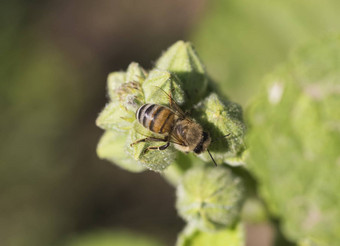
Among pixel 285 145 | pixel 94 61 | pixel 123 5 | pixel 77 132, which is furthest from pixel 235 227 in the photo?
pixel 123 5

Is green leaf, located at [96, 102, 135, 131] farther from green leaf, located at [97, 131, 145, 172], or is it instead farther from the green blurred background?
the green blurred background

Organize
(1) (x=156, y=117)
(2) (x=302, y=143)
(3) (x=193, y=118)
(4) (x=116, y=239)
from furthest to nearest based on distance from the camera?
(4) (x=116, y=239), (2) (x=302, y=143), (3) (x=193, y=118), (1) (x=156, y=117)

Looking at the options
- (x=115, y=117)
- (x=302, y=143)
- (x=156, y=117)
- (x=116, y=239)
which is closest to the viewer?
(x=156, y=117)

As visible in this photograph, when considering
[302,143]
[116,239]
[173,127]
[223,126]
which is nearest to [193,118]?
[173,127]

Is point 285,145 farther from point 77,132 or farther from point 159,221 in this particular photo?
point 77,132

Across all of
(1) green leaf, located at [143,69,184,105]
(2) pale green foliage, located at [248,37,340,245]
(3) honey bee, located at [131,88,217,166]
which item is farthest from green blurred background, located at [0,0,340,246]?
(1) green leaf, located at [143,69,184,105]

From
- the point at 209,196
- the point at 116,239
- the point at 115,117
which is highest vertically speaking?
the point at 115,117

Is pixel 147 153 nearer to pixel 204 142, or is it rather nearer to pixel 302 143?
pixel 204 142

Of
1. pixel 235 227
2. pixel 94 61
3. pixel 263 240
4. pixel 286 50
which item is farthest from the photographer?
pixel 94 61
